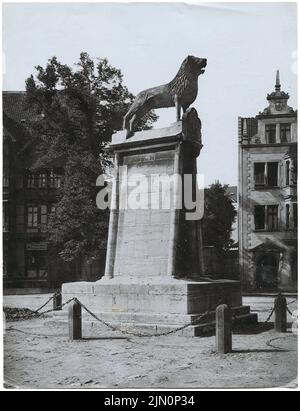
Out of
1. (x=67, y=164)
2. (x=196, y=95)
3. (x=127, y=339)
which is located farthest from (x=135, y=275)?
(x=67, y=164)

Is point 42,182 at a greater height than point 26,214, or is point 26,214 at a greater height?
point 42,182

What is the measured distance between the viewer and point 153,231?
1409 centimetres

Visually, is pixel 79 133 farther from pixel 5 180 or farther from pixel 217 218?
pixel 217 218

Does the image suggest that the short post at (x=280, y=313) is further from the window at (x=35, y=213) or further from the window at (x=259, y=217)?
the window at (x=35, y=213)

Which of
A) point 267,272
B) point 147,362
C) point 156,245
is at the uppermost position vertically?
point 156,245

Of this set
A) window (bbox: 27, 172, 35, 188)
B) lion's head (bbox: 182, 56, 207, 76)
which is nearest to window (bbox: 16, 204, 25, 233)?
window (bbox: 27, 172, 35, 188)

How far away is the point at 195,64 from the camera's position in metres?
13.5

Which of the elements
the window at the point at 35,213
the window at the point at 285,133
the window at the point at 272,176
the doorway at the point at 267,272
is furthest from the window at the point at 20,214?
the window at the point at 285,133

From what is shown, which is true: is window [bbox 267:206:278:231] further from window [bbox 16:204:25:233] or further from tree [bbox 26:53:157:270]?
window [bbox 16:204:25:233]

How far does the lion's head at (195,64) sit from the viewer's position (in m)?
13.3

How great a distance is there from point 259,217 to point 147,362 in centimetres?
2340

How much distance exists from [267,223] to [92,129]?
1171 centimetres

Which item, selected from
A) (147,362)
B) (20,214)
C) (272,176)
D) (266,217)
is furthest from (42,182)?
(147,362)

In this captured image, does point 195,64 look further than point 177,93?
No
